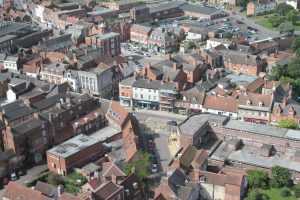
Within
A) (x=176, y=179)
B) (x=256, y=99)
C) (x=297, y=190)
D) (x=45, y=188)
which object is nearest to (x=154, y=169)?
(x=176, y=179)

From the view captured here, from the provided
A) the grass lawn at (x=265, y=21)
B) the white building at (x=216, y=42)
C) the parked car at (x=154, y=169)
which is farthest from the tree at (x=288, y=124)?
the grass lawn at (x=265, y=21)

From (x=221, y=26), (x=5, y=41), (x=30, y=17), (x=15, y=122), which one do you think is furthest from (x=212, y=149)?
(x=30, y=17)

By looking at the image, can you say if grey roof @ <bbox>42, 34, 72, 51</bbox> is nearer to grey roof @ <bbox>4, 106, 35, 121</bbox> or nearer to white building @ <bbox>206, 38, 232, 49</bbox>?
white building @ <bbox>206, 38, 232, 49</bbox>

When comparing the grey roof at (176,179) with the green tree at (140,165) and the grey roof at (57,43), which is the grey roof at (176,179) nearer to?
the green tree at (140,165)

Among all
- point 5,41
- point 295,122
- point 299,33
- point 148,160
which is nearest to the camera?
point 148,160

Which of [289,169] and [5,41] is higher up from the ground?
[5,41]

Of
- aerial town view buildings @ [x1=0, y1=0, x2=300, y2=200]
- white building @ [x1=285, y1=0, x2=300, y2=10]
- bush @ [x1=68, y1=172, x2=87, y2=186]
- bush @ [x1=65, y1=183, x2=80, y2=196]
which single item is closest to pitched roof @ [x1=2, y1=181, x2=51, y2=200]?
aerial town view buildings @ [x1=0, y1=0, x2=300, y2=200]

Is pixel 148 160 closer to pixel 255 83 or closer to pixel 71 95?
pixel 71 95
